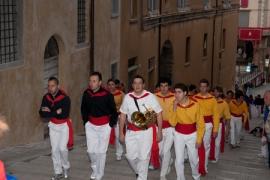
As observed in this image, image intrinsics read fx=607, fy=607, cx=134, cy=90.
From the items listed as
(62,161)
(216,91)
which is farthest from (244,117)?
(62,161)

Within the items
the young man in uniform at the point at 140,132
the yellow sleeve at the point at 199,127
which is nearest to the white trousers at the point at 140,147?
the young man in uniform at the point at 140,132

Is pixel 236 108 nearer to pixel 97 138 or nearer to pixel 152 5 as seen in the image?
pixel 97 138

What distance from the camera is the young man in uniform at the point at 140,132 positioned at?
941 centimetres

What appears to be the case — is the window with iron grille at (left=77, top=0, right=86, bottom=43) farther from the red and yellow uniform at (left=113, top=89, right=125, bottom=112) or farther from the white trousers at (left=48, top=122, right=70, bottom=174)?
the white trousers at (left=48, top=122, right=70, bottom=174)

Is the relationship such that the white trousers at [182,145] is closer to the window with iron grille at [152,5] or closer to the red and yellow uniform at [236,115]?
the red and yellow uniform at [236,115]

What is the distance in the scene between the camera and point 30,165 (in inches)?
440

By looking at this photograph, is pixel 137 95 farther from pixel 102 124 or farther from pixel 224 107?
pixel 224 107

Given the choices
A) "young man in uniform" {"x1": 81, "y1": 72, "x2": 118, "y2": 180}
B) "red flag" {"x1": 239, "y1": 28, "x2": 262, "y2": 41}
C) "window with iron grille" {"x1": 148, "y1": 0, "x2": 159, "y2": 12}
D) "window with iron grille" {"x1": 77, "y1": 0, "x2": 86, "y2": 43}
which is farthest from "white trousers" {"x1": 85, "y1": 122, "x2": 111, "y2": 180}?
"red flag" {"x1": 239, "y1": 28, "x2": 262, "y2": 41}

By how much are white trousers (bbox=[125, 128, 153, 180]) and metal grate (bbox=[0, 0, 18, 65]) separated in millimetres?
4714

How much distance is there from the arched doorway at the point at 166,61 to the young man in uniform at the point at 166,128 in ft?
63.5

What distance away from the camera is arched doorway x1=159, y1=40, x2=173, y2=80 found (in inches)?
→ 1195

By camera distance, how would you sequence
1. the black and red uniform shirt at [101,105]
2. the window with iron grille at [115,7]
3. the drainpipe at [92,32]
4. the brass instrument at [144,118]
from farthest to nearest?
the window with iron grille at [115,7]
the drainpipe at [92,32]
the black and red uniform shirt at [101,105]
the brass instrument at [144,118]

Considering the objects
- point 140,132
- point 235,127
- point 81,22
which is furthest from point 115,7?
point 140,132

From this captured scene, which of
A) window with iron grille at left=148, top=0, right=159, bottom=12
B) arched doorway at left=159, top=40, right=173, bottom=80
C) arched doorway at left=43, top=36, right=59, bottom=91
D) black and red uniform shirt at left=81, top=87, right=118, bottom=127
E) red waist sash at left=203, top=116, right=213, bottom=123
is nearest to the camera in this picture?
black and red uniform shirt at left=81, top=87, right=118, bottom=127
